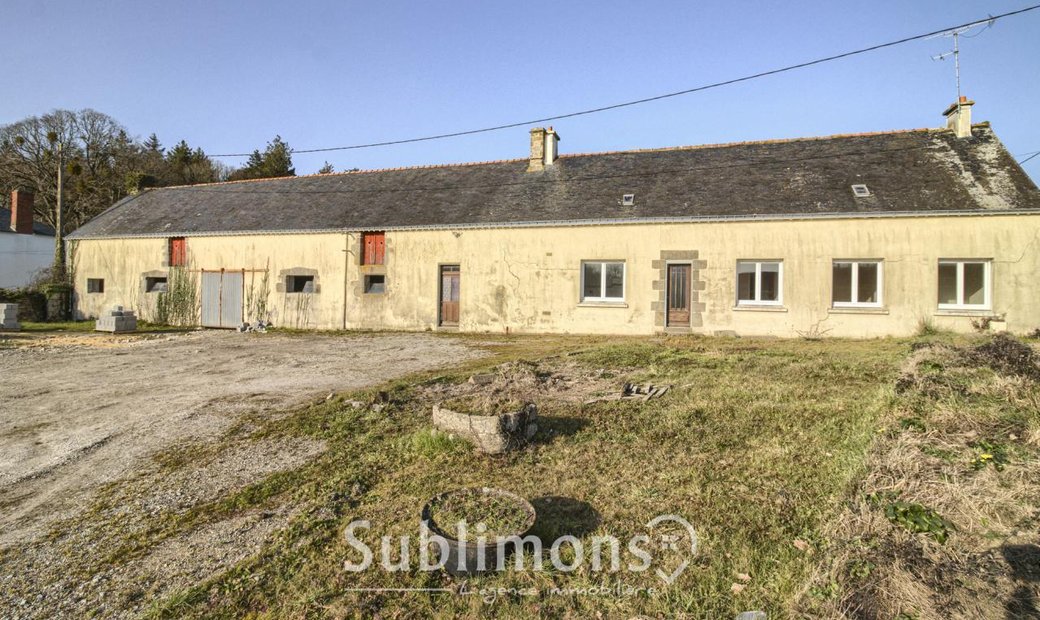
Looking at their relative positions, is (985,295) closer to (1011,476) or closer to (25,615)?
(1011,476)

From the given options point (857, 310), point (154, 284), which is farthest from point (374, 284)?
point (857, 310)

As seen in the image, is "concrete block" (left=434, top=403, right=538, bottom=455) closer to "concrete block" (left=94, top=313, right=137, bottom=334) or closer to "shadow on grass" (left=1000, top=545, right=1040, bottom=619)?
"shadow on grass" (left=1000, top=545, right=1040, bottom=619)

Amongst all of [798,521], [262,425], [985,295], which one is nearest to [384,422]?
[262,425]

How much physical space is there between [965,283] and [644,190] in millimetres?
8193

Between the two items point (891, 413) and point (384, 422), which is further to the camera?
point (384, 422)

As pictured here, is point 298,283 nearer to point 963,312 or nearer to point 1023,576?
point 1023,576

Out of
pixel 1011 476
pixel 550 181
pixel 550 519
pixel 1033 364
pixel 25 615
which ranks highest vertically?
pixel 550 181

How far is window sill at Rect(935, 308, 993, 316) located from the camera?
41.9ft

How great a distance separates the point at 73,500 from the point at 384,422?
2763mm

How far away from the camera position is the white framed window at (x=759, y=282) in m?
14.1

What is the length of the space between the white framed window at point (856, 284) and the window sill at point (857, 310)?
53mm

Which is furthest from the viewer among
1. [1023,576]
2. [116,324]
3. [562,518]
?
[116,324]

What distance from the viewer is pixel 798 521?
3.69m

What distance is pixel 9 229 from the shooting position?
27.8m
